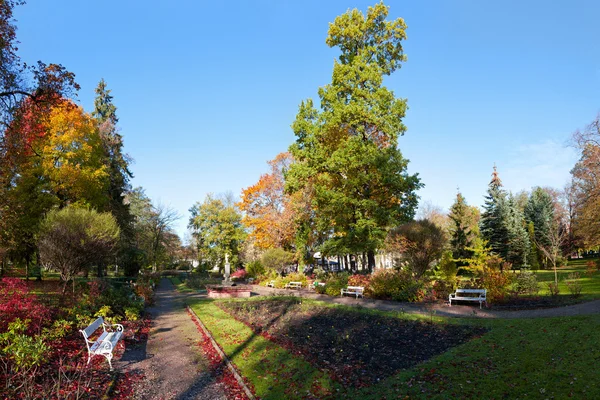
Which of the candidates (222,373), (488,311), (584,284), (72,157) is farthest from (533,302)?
(72,157)

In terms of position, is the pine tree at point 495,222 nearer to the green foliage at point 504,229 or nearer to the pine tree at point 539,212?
the green foliage at point 504,229

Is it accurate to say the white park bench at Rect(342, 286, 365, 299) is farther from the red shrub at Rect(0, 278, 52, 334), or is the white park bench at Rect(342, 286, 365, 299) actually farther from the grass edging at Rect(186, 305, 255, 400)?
the red shrub at Rect(0, 278, 52, 334)

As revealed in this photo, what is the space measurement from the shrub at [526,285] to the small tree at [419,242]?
403cm

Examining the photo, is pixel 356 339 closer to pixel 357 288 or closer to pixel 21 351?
pixel 21 351

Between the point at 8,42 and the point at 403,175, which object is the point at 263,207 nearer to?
the point at 403,175

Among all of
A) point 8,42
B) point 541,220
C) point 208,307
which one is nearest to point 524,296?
point 208,307

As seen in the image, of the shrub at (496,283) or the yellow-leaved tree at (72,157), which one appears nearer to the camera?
the shrub at (496,283)

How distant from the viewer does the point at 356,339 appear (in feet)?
33.9

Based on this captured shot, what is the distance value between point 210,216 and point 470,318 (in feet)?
148

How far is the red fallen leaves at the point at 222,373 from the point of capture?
7.21 meters

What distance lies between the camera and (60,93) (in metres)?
12.7

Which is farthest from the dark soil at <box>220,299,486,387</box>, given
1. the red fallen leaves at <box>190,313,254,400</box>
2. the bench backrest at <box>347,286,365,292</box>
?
the bench backrest at <box>347,286,365,292</box>

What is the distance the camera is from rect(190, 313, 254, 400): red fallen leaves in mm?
7207

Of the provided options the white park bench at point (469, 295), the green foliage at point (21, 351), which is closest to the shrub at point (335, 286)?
the white park bench at point (469, 295)
